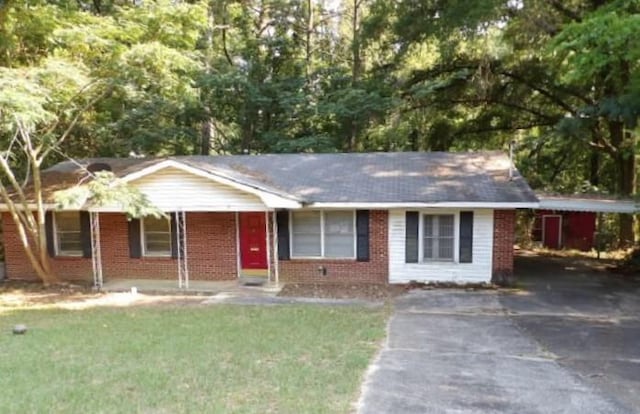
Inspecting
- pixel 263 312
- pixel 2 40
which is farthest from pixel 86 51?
pixel 263 312

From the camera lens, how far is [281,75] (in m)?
24.6

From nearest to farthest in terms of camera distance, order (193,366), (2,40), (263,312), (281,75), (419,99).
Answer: (193,366) → (263,312) → (2,40) → (419,99) → (281,75)

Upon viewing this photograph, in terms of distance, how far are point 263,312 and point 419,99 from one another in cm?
1328

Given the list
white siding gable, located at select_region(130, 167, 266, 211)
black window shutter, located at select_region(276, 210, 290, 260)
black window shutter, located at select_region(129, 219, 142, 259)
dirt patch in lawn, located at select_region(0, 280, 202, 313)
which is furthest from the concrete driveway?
black window shutter, located at select_region(129, 219, 142, 259)

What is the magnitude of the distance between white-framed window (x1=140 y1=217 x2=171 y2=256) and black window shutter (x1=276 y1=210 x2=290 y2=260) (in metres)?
3.24

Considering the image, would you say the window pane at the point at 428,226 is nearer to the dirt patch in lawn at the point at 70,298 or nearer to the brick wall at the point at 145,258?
the brick wall at the point at 145,258

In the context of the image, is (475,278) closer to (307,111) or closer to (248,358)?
(248,358)

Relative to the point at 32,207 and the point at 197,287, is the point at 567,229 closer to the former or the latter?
the point at 197,287

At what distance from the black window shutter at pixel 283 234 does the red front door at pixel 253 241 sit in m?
0.60

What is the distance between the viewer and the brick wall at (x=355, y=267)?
44.0 feet

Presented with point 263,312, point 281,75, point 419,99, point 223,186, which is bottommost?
point 263,312

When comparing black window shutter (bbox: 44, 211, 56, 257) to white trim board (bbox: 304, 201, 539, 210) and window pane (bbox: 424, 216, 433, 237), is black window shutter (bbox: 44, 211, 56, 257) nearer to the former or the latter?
white trim board (bbox: 304, 201, 539, 210)

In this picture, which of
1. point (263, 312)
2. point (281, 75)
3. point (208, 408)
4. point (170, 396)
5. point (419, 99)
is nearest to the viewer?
point (208, 408)

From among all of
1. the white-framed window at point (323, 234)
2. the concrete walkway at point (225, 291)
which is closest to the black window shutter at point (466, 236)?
the white-framed window at point (323, 234)
